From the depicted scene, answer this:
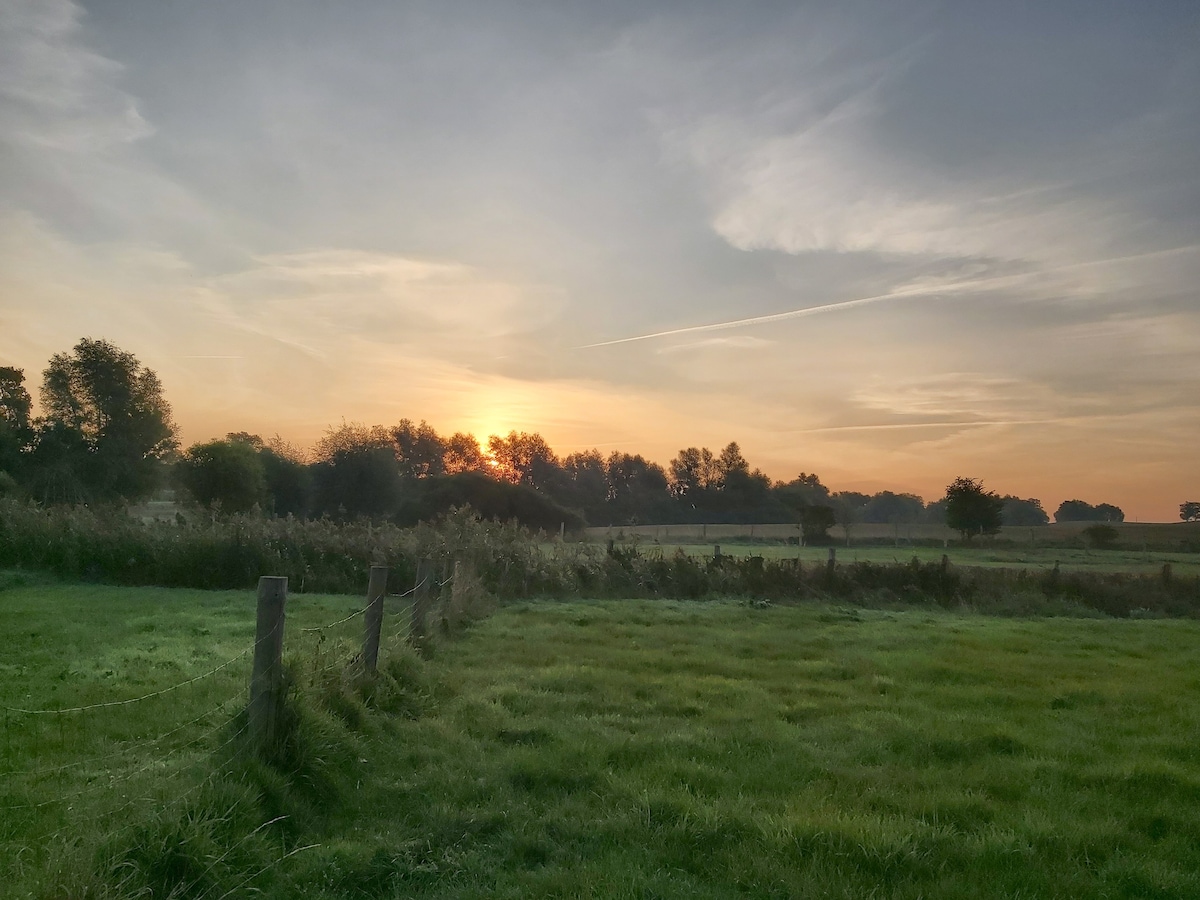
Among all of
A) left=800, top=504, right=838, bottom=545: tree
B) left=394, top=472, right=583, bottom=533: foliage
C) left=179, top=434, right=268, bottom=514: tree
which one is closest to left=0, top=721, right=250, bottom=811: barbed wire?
left=179, top=434, right=268, bottom=514: tree

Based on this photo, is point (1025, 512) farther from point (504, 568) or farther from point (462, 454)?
point (504, 568)

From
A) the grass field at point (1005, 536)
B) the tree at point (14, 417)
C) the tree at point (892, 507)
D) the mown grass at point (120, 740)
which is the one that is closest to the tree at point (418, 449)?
the grass field at point (1005, 536)

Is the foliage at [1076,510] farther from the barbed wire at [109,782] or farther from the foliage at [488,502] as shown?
the barbed wire at [109,782]

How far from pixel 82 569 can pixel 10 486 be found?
23404mm

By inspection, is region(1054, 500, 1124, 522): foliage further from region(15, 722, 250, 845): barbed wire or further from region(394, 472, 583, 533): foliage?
region(15, 722, 250, 845): barbed wire

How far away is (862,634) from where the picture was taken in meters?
17.0

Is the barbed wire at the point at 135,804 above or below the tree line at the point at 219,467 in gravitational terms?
below

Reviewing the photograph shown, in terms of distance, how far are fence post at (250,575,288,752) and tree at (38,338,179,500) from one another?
179ft

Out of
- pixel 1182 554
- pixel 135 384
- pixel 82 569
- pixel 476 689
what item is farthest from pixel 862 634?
pixel 135 384

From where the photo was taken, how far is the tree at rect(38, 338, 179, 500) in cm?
5372

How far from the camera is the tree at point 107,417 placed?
53719 mm

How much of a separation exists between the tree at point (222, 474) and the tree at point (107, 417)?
4.68m

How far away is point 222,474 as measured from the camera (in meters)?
52.8

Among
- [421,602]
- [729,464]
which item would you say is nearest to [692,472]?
[729,464]
